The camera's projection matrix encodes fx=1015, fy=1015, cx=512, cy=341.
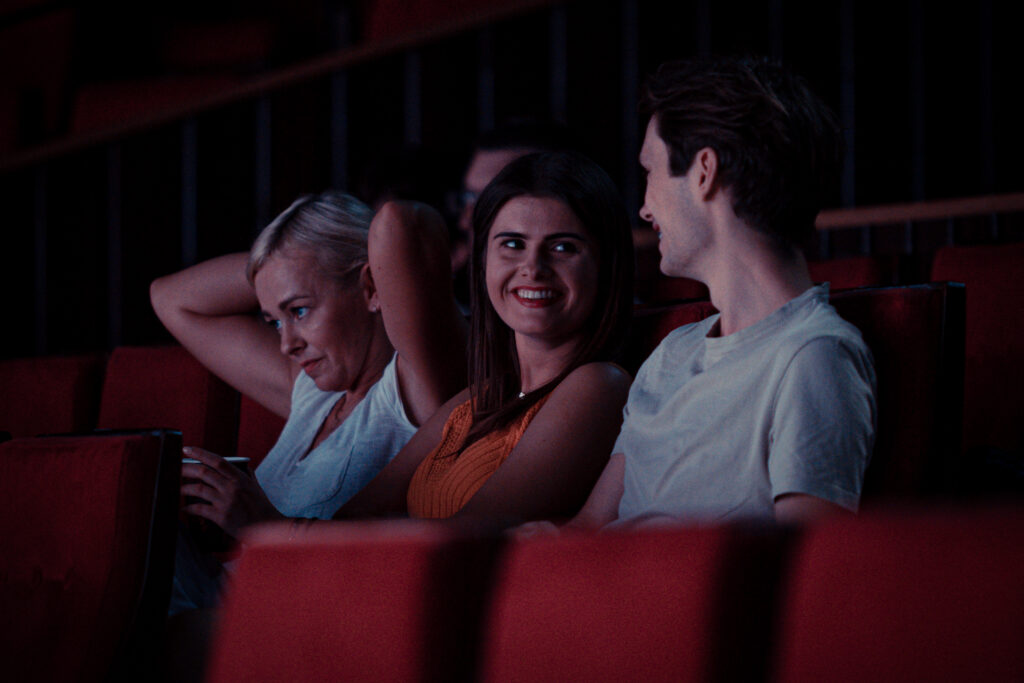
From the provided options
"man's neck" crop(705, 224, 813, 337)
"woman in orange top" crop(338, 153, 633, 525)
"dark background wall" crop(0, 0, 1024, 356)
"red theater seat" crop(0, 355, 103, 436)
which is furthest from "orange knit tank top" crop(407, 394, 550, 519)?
"dark background wall" crop(0, 0, 1024, 356)

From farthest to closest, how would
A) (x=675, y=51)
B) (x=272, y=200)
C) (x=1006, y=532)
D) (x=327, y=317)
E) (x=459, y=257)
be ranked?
1. (x=272, y=200)
2. (x=675, y=51)
3. (x=459, y=257)
4. (x=327, y=317)
5. (x=1006, y=532)

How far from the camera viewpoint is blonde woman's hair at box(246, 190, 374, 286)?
1.01 meters

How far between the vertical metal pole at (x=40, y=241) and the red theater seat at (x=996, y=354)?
6.03 ft

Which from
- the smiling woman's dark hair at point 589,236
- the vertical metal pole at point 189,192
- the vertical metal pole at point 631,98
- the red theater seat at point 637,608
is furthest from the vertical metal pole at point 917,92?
the red theater seat at point 637,608

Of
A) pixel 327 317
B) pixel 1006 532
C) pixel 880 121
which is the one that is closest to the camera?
pixel 1006 532

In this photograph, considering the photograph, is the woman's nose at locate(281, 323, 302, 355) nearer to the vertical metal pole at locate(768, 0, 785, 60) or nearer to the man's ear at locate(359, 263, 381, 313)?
the man's ear at locate(359, 263, 381, 313)

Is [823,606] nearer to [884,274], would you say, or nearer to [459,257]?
[884,274]

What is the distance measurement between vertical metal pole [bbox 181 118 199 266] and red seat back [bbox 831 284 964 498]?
1.78m

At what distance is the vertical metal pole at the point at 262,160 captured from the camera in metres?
2.10

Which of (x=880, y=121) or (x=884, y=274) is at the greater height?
(x=880, y=121)

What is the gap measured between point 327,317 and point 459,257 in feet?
0.94

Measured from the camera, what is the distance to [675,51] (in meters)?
2.01

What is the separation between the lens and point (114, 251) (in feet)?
7.15

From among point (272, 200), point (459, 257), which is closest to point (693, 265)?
point (459, 257)
